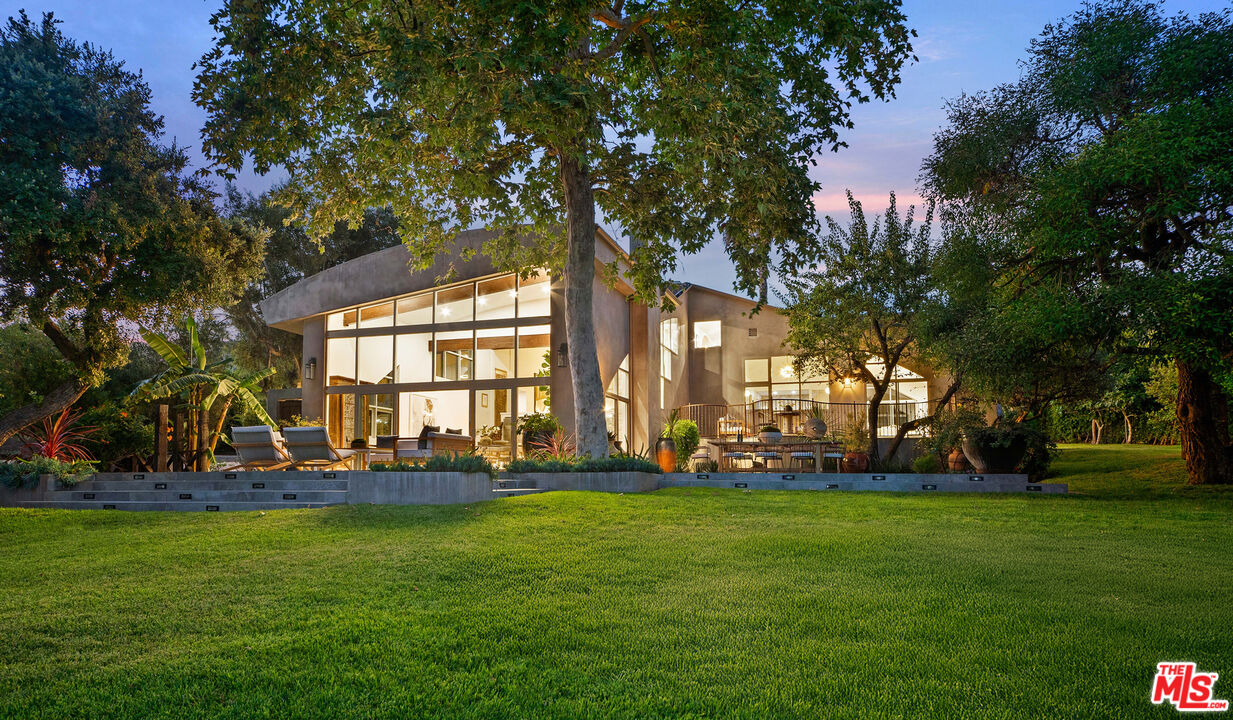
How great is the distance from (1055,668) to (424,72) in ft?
30.1

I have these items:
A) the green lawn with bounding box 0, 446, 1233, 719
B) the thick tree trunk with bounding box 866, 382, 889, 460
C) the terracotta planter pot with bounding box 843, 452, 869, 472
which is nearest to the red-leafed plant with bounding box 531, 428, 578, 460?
the green lawn with bounding box 0, 446, 1233, 719

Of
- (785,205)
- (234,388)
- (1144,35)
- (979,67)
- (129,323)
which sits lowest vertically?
(234,388)

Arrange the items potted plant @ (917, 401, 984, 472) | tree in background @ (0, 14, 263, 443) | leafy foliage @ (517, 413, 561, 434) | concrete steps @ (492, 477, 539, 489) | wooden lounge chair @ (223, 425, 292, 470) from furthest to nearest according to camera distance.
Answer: leafy foliage @ (517, 413, 561, 434)
potted plant @ (917, 401, 984, 472)
wooden lounge chair @ (223, 425, 292, 470)
tree in background @ (0, 14, 263, 443)
concrete steps @ (492, 477, 539, 489)

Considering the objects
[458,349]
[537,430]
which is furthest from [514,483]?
[458,349]

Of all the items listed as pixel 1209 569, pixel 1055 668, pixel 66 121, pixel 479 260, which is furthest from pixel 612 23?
pixel 1055 668

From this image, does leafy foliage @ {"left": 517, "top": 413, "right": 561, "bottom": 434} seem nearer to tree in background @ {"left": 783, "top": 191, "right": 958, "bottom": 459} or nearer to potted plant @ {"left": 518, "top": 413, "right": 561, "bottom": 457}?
potted plant @ {"left": 518, "top": 413, "right": 561, "bottom": 457}

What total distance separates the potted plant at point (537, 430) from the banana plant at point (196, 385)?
5343 millimetres

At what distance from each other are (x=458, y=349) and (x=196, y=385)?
6.00m

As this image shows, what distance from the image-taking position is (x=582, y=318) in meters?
13.0

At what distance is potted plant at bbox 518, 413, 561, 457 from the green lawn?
26.0ft

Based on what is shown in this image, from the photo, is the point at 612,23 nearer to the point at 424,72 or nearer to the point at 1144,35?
the point at 424,72

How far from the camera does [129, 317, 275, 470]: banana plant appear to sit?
45.4ft

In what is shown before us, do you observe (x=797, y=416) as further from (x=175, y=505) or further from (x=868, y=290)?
(x=175, y=505)

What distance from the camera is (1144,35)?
40.9ft
